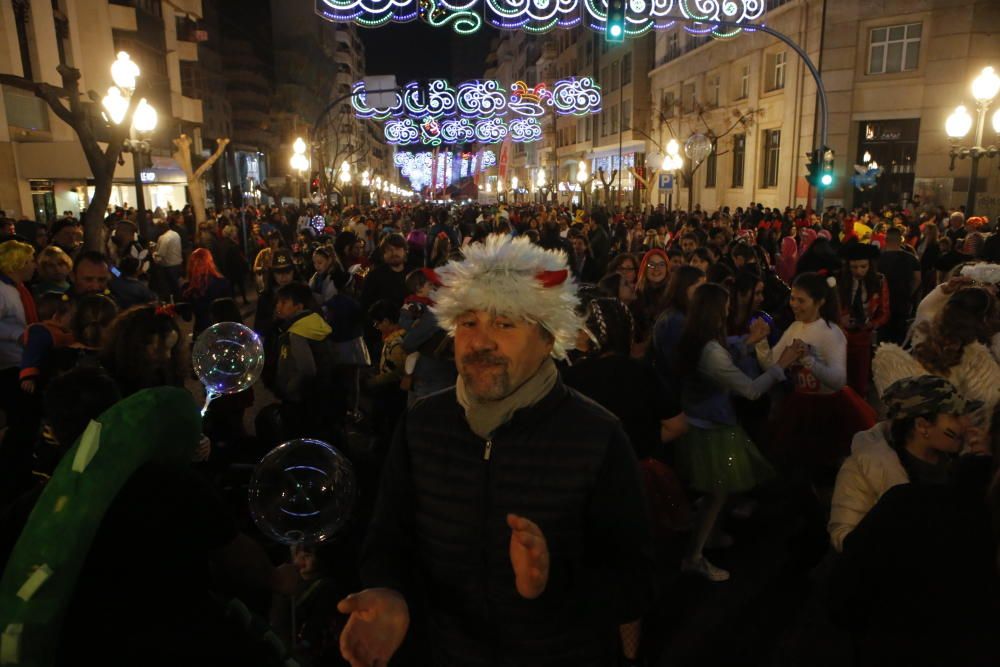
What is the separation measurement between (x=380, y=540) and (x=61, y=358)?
152 inches

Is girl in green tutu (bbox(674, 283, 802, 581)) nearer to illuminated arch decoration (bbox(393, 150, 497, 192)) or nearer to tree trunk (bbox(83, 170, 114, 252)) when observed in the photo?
tree trunk (bbox(83, 170, 114, 252))

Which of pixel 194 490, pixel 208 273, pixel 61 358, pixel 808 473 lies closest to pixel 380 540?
pixel 194 490

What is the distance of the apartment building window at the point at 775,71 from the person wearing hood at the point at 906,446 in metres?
32.4

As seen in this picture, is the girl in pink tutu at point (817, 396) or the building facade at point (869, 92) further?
the building facade at point (869, 92)

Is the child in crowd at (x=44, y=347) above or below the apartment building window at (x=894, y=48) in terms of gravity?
below

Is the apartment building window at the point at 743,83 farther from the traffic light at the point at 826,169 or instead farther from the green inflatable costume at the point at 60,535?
the green inflatable costume at the point at 60,535

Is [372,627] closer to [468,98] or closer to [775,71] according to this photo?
[468,98]

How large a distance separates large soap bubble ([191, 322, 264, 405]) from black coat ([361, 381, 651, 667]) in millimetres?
2371

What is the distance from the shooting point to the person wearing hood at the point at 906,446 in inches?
113

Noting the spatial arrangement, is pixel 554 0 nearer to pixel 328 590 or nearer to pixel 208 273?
pixel 208 273

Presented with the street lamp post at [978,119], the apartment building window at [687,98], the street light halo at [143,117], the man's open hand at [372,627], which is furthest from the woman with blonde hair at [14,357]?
the apartment building window at [687,98]

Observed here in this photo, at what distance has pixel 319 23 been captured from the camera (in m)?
95.4

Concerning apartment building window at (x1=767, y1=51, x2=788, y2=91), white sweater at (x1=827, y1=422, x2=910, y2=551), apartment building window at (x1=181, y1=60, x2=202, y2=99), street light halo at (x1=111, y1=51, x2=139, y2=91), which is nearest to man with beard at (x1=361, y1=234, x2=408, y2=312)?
white sweater at (x1=827, y1=422, x2=910, y2=551)

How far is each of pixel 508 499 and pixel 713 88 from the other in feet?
133
